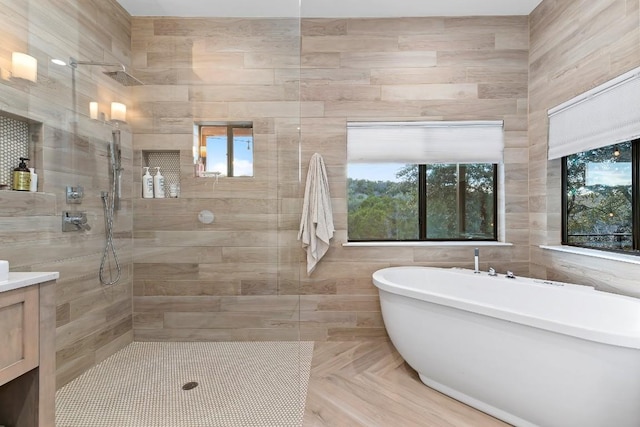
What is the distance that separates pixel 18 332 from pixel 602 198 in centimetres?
353

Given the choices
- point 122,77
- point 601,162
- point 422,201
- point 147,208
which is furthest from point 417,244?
point 122,77

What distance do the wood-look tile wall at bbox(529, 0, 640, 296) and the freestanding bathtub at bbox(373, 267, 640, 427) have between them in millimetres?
243

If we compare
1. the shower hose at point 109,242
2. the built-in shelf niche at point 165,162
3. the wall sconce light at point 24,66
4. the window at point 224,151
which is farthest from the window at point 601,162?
the wall sconce light at point 24,66

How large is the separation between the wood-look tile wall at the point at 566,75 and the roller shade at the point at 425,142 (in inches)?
14.5

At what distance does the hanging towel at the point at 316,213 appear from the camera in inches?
107

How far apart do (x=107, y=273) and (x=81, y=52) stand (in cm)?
124

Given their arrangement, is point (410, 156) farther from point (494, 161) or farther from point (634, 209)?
point (634, 209)

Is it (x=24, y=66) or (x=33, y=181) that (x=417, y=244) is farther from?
(x=24, y=66)

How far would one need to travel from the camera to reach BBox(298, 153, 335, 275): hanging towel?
2713 mm

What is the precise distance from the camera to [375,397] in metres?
2.07

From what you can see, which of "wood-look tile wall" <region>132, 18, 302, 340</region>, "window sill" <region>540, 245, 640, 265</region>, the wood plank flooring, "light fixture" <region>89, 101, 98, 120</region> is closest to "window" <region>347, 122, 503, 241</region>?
"window sill" <region>540, 245, 640, 265</region>

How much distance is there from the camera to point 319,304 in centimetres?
294

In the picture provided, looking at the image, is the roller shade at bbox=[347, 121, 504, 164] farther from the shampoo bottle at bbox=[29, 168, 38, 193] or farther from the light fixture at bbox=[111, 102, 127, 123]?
the shampoo bottle at bbox=[29, 168, 38, 193]

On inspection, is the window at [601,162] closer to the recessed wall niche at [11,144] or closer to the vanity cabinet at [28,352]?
the vanity cabinet at [28,352]
